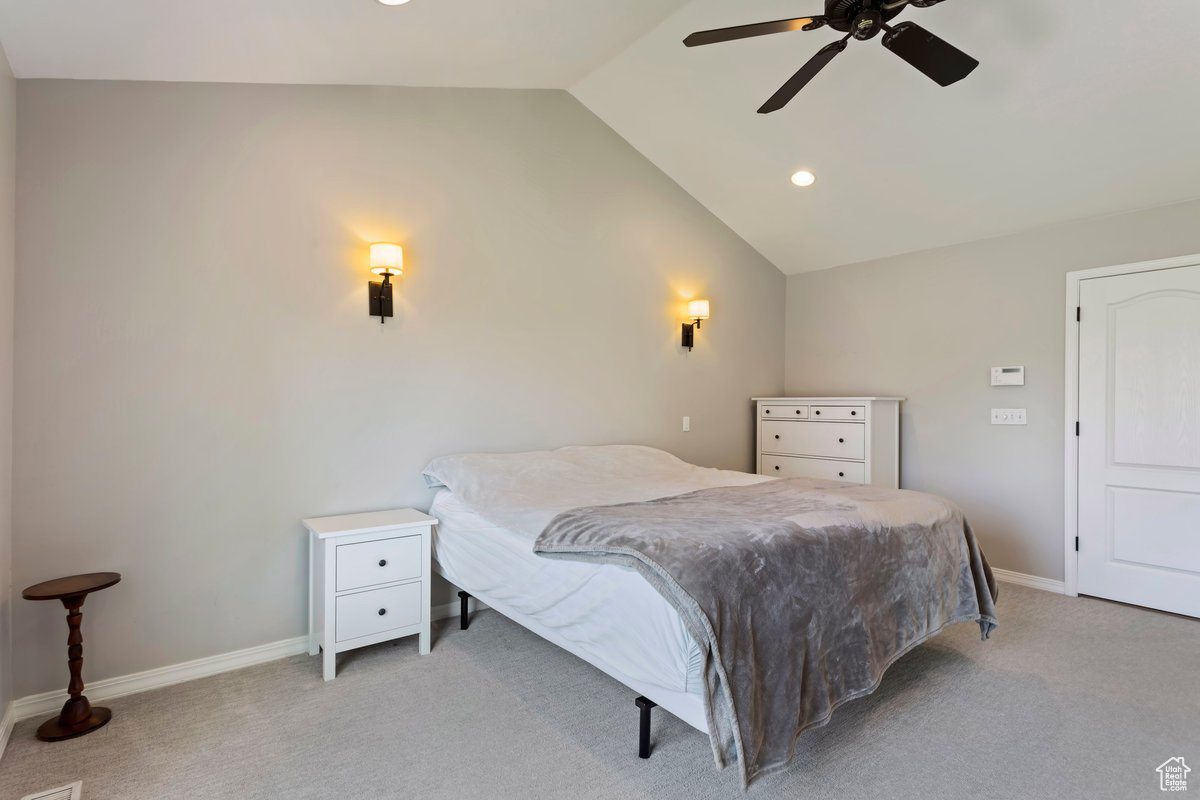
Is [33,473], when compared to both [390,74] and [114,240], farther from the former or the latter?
[390,74]

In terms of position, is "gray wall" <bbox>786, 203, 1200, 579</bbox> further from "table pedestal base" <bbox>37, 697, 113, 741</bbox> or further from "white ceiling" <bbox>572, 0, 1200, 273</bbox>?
"table pedestal base" <bbox>37, 697, 113, 741</bbox>

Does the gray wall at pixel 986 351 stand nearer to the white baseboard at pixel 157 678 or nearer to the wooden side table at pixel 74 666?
the white baseboard at pixel 157 678

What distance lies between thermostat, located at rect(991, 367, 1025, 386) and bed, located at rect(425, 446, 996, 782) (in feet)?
5.49

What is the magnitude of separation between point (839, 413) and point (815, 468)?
44 cm

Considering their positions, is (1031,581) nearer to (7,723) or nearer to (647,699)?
(647,699)

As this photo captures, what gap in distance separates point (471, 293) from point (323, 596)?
170cm

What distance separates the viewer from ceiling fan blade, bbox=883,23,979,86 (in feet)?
6.44

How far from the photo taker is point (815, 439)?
14.5 ft

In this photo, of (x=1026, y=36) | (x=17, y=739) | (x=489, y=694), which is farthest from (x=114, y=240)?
(x=1026, y=36)

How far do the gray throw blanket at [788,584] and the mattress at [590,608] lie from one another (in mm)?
64

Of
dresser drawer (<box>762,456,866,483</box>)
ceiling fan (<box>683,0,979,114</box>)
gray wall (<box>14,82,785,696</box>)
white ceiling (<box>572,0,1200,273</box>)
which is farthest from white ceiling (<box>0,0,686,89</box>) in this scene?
dresser drawer (<box>762,456,866,483</box>)

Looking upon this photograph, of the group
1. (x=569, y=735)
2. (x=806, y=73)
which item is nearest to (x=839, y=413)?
(x=806, y=73)

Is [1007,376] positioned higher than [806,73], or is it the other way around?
[806,73]

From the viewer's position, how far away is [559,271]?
373 centimetres
